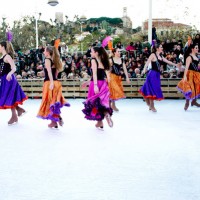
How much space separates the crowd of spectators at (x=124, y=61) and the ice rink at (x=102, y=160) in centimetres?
504

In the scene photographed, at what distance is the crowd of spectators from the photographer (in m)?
13.3

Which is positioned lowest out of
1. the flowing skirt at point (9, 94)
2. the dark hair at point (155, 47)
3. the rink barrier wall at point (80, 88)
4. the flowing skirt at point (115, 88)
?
the rink barrier wall at point (80, 88)

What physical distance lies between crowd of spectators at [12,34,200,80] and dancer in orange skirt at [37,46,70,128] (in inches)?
217

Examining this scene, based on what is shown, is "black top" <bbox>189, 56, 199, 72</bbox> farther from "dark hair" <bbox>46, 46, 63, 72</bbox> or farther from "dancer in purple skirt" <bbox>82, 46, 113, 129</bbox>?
"dark hair" <bbox>46, 46, 63, 72</bbox>

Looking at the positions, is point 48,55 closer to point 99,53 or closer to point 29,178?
point 99,53

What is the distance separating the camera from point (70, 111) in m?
10.3

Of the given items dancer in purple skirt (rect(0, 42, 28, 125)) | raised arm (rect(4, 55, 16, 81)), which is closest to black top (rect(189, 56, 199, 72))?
dancer in purple skirt (rect(0, 42, 28, 125))

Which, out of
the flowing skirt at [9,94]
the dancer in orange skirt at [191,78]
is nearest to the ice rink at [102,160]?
the flowing skirt at [9,94]

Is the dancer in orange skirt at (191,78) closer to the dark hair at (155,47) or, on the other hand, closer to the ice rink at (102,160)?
the dark hair at (155,47)

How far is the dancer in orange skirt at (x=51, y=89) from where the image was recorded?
7.20 m

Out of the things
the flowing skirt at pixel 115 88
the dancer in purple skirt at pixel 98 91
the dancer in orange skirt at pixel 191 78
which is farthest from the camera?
the flowing skirt at pixel 115 88

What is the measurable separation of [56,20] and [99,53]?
37245 mm

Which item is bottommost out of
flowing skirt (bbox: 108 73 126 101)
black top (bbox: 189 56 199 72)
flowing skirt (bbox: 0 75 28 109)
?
flowing skirt (bbox: 108 73 126 101)

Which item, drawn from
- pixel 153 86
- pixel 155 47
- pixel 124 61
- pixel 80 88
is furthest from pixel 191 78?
pixel 80 88
